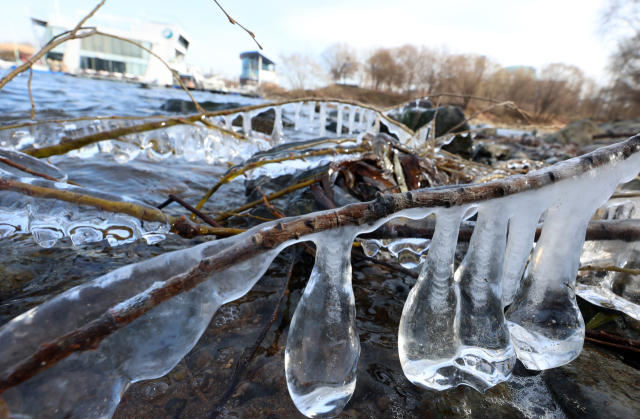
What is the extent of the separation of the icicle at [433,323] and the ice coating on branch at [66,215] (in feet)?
3.43

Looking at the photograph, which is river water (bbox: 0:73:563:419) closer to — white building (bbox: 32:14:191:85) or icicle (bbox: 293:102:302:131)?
icicle (bbox: 293:102:302:131)

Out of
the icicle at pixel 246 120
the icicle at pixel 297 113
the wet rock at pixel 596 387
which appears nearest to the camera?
the wet rock at pixel 596 387

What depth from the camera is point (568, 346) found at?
0.96 meters

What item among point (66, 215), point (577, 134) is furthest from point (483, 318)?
point (577, 134)

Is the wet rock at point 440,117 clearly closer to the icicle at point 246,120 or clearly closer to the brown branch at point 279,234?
the icicle at point 246,120

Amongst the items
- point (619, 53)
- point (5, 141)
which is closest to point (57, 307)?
point (5, 141)

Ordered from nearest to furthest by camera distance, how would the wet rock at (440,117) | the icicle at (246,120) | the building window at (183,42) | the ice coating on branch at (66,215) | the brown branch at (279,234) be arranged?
the brown branch at (279,234) → the ice coating on branch at (66,215) → the icicle at (246,120) → the wet rock at (440,117) → the building window at (183,42)

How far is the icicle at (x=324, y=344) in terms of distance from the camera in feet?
2.74

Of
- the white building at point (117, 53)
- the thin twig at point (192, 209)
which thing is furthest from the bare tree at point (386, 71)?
the thin twig at point (192, 209)

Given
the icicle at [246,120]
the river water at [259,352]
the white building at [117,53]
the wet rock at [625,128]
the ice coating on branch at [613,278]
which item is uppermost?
the white building at [117,53]

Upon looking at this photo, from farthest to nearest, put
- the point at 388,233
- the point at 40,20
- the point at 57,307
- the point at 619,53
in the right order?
the point at 40,20, the point at 619,53, the point at 388,233, the point at 57,307

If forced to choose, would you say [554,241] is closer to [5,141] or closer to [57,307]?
[57,307]

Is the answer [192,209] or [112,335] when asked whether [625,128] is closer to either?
[192,209]

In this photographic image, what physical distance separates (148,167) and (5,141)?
1.40 metres
